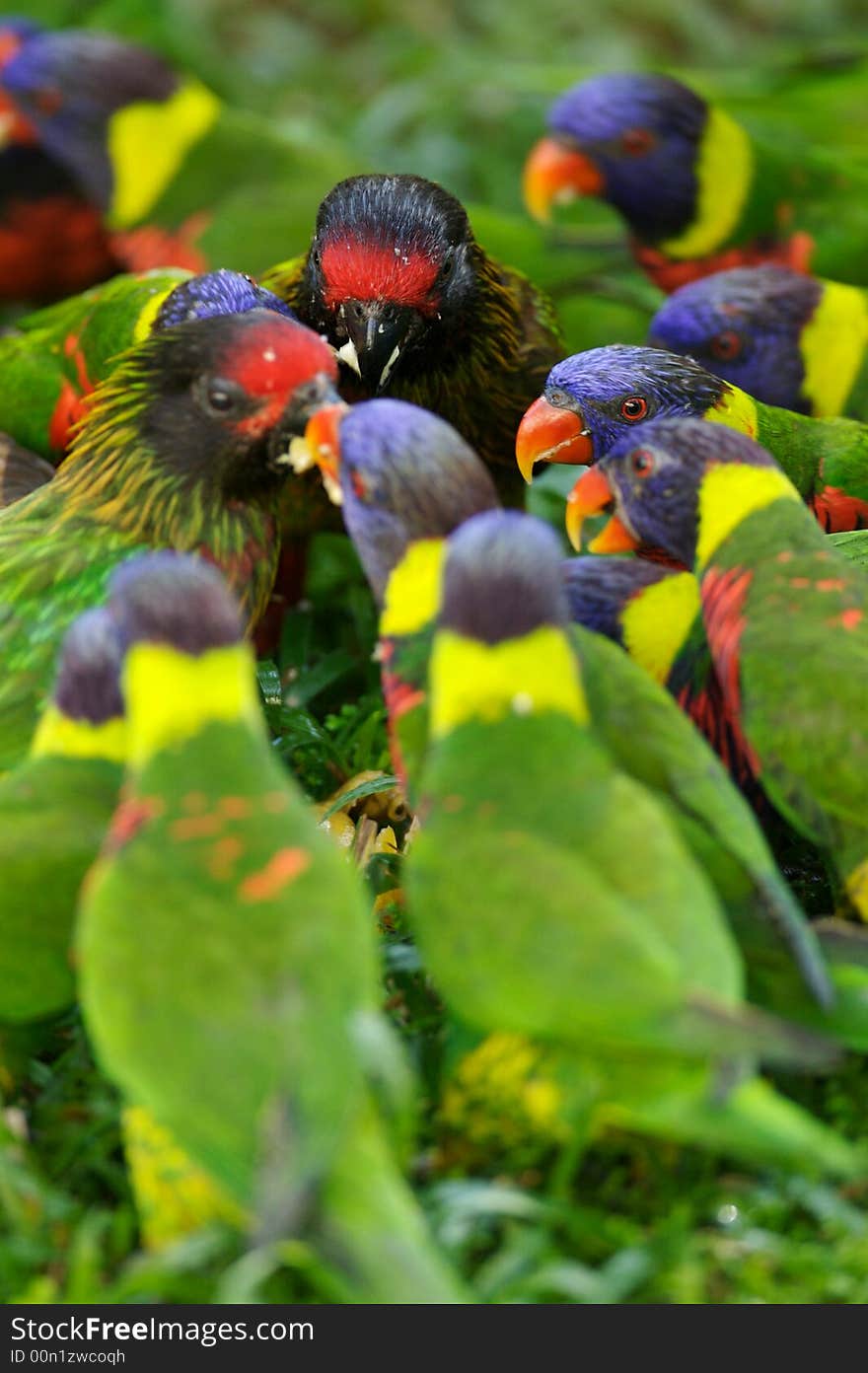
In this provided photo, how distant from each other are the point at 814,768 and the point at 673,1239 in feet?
2.44

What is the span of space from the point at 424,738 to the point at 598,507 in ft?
2.39

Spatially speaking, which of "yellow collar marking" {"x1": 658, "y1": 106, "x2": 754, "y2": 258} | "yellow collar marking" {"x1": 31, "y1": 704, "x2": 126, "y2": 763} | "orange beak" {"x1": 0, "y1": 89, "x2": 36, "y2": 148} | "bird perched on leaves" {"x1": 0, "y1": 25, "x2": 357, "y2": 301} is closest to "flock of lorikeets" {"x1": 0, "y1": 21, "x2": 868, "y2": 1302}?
"yellow collar marking" {"x1": 31, "y1": 704, "x2": 126, "y2": 763}

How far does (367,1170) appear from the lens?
1.92 meters

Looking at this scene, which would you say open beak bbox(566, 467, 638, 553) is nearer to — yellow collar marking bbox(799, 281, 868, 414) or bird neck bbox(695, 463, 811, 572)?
bird neck bbox(695, 463, 811, 572)

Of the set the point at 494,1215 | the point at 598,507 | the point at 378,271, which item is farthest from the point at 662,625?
the point at 494,1215

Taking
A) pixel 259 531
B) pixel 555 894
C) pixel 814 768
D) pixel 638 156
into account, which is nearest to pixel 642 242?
pixel 638 156

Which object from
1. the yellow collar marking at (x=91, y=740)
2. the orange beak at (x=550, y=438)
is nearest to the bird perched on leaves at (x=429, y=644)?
the yellow collar marking at (x=91, y=740)

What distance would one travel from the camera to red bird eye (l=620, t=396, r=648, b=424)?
3309 millimetres

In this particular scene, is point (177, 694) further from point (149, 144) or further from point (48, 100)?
point (48, 100)

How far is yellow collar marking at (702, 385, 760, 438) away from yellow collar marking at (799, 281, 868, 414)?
772 millimetres

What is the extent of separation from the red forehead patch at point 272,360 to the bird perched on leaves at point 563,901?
0.54 metres

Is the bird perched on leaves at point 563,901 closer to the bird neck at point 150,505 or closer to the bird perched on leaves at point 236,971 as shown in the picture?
the bird perched on leaves at point 236,971

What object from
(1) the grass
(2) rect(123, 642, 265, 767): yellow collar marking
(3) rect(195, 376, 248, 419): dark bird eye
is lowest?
(1) the grass

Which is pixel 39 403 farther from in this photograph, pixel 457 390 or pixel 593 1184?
pixel 593 1184
